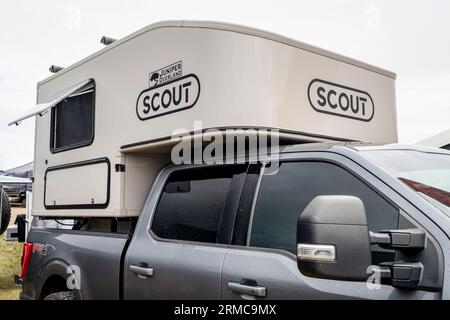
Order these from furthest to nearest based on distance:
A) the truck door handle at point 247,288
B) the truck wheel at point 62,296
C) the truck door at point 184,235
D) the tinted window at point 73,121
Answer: the tinted window at point 73,121, the truck wheel at point 62,296, the truck door at point 184,235, the truck door handle at point 247,288

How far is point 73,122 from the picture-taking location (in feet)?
15.0

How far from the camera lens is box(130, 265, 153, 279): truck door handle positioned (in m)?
3.06

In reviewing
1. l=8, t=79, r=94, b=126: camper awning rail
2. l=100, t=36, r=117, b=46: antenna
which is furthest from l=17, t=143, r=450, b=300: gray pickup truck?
l=100, t=36, r=117, b=46: antenna

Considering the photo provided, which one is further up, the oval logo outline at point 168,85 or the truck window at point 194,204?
the oval logo outline at point 168,85

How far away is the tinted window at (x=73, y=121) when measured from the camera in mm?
4359

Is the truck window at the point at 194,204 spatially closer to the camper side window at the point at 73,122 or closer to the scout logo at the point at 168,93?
the scout logo at the point at 168,93

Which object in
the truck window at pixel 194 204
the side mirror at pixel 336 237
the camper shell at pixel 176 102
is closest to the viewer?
the side mirror at pixel 336 237

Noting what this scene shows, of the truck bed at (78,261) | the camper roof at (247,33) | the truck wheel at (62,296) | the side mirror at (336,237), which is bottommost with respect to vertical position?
the truck wheel at (62,296)

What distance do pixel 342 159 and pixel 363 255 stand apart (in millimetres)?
650

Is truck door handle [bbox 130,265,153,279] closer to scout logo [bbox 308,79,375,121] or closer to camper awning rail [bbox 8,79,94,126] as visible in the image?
scout logo [bbox 308,79,375,121]

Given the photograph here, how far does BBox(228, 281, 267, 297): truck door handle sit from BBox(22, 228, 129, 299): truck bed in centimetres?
108

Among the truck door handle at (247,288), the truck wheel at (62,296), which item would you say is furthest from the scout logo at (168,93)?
the truck wheel at (62,296)

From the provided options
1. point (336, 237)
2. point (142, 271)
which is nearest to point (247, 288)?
point (336, 237)

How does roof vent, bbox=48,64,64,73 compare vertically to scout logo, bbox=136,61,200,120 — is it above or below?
above
